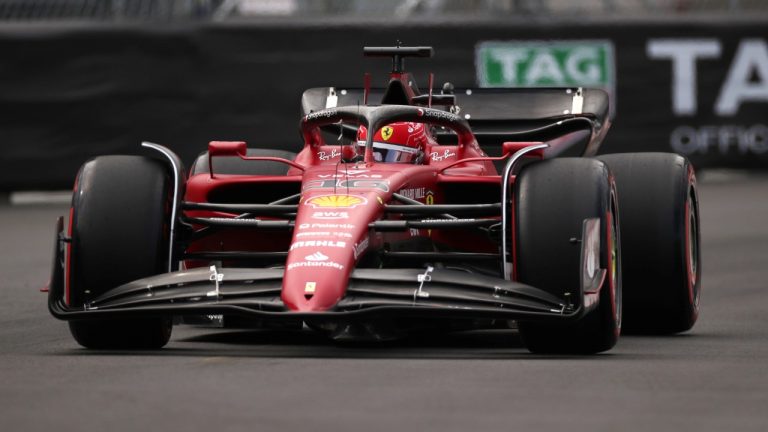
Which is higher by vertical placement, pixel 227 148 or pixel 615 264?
pixel 227 148

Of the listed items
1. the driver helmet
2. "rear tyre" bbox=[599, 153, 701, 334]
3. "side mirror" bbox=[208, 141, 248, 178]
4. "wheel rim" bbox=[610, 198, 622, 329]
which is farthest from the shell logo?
"rear tyre" bbox=[599, 153, 701, 334]

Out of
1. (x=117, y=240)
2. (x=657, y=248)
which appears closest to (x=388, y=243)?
(x=117, y=240)

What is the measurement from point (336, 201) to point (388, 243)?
454mm

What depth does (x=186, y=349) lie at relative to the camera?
27.7 ft

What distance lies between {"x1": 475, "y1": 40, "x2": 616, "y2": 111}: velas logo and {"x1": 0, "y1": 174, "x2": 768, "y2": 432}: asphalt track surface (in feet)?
34.3

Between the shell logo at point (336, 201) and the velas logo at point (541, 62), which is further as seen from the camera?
the velas logo at point (541, 62)

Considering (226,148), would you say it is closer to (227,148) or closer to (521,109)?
(227,148)

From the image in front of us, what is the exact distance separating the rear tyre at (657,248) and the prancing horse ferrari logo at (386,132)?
4.14 feet

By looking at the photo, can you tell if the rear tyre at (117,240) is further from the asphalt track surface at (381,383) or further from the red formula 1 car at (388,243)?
the asphalt track surface at (381,383)

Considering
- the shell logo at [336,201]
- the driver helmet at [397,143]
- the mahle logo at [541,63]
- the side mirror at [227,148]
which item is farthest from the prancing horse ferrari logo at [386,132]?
the mahle logo at [541,63]

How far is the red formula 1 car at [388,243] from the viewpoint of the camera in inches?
303

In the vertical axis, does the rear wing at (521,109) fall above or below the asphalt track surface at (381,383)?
above

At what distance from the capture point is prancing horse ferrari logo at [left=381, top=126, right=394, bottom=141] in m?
9.53

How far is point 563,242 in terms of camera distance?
786 centimetres
